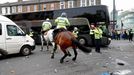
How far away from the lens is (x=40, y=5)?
8219cm

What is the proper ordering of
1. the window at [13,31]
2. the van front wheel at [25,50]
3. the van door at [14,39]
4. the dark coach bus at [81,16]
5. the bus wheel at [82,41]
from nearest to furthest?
the van door at [14,39] → the window at [13,31] → the van front wheel at [25,50] → the bus wheel at [82,41] → the dark coach bus at [81,16]

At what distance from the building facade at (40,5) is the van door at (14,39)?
190ft

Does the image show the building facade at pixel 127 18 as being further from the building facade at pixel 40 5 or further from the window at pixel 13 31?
the window at pixel 13 31

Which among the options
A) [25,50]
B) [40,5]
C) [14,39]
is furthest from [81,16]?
[40,5]

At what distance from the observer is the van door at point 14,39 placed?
1836cm

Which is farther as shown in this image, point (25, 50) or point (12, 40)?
point (25, 50)

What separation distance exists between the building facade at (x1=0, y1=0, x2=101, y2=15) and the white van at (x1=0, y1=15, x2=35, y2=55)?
5780cm

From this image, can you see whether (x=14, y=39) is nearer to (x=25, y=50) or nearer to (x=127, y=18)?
(x=25, y=50)

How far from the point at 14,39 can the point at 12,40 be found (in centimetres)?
17

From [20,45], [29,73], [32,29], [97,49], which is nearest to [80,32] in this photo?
[32,29]

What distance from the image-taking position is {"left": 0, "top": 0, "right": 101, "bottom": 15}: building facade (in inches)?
3073

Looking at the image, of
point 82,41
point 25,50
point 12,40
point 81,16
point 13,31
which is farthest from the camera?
point 81,16

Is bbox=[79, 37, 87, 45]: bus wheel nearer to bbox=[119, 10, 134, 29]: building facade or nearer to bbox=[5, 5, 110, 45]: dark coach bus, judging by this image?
bbox=[5, 5, 110, 45]: dark coach bus

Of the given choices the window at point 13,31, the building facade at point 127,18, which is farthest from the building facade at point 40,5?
the window at point 13,31
